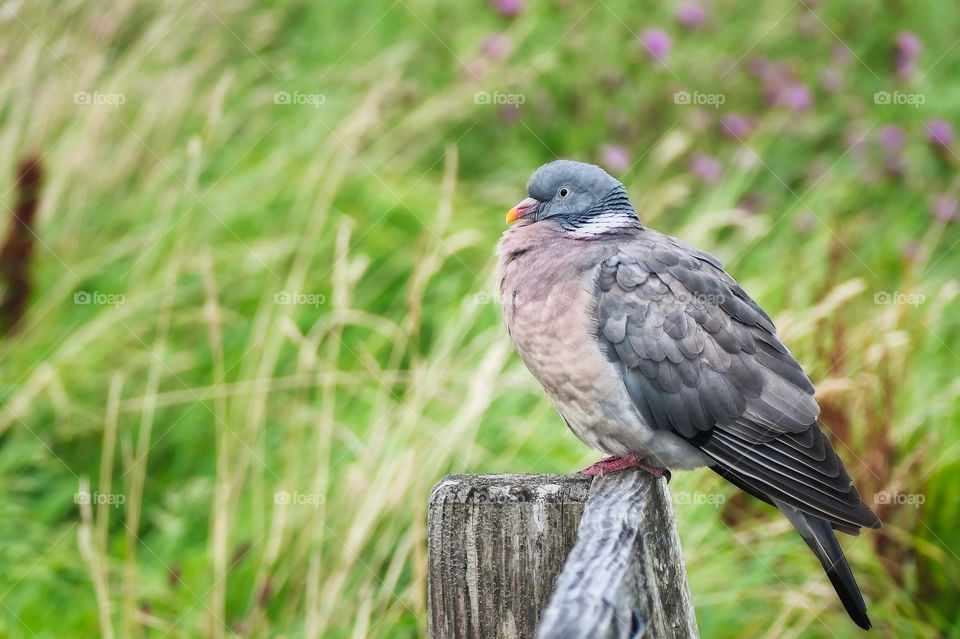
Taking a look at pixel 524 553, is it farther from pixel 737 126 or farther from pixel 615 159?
pixel 737 126

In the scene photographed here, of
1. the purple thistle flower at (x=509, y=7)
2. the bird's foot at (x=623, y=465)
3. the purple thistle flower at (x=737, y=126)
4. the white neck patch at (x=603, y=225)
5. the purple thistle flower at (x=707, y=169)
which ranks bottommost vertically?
the bird's foot at (x=623, y=465)

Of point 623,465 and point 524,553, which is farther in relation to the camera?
point 623,465

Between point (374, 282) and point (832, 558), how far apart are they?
8.69 feet

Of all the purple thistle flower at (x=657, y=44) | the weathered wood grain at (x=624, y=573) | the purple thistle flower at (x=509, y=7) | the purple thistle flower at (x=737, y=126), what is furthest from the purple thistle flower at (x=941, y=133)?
the weathered wood grain at (x=624, y=573)

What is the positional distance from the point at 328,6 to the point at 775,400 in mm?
4397

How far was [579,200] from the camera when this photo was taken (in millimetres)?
3428

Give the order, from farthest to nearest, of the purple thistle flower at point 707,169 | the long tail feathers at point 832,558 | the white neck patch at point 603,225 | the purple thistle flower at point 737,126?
the purple thistle flower at point 737,126 → the purple thistle flower at point 707,169 → the white neck patch at point 603,225 → the long tail feathers at point 832,558

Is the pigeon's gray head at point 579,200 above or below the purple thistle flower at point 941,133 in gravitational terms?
below

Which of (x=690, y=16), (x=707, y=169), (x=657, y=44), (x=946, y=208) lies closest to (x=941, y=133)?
(x=946, y=208)

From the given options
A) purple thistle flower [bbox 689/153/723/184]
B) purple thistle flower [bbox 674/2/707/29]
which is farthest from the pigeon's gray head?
purple thistle flower [bbox 674/2/707/29]

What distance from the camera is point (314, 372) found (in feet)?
14.1

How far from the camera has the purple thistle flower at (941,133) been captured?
598 cm

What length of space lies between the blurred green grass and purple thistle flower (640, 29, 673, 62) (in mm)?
175

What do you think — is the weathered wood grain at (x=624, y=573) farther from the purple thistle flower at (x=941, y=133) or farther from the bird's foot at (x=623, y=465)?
the purple thistle flower at (x=941, y=133)
